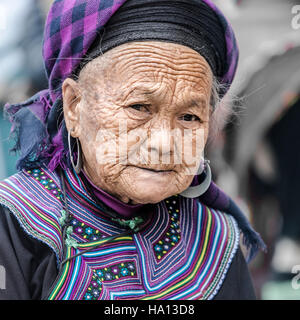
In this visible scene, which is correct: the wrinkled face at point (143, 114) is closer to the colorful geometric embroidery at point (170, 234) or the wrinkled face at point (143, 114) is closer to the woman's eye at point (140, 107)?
the woman's eye at point (140, 107)

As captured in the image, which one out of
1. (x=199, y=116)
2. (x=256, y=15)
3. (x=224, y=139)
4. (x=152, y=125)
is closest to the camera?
(x=152, y=125)

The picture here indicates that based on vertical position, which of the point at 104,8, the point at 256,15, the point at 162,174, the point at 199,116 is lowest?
the point at 162,174

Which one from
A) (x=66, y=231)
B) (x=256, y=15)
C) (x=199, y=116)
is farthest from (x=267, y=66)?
(x=66, y=231)

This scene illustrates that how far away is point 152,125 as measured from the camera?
168 cm

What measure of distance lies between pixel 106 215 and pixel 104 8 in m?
0.83

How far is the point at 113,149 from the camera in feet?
5.57

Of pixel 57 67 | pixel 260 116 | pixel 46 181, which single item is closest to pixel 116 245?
pixel 46 181

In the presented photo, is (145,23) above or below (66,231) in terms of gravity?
above

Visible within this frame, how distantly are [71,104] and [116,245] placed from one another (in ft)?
2.02

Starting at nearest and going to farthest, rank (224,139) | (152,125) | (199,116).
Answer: (152,125), (199,116), (224,139)

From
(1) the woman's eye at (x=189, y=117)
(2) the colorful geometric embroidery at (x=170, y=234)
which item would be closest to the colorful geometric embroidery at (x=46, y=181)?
(2) the colorful geometric embroidery at (x=170, y=234)

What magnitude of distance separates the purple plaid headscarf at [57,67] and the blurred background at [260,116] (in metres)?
1.26

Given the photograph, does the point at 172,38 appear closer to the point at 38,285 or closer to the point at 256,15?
the point at 38,285

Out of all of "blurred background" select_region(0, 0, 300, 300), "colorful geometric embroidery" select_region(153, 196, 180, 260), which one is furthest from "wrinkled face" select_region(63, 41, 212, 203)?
"blurred background" select_region(0, 0, 300, 300)
